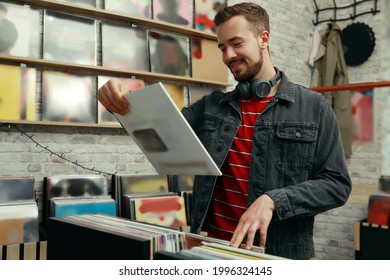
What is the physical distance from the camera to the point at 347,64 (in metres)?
4.49

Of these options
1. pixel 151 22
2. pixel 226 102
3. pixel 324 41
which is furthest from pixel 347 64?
pixel 226 102

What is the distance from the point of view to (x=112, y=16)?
2.85 meters

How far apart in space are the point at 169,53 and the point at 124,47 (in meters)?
0.39

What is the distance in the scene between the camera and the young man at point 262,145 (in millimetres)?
1136

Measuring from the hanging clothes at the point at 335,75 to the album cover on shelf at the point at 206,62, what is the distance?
52.5 inches

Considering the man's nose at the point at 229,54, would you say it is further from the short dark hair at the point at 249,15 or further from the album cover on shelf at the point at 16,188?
the album cover on shelf at the point at 16,188

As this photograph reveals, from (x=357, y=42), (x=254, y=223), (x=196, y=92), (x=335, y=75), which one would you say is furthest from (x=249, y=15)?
(x=357, y=42)

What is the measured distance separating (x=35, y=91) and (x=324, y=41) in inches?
124

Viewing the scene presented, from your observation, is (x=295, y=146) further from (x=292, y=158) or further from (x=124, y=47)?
(x=124, y=47)

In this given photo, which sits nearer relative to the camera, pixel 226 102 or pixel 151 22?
pixel 226 102

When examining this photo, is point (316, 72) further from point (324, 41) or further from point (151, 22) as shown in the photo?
point (151, 22)

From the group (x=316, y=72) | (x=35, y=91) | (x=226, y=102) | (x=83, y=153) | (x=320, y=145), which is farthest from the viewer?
(x=316, y=72)

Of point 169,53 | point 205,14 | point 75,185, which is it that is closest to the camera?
point 75,185

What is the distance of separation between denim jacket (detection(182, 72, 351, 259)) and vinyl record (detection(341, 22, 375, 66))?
3517 mm
